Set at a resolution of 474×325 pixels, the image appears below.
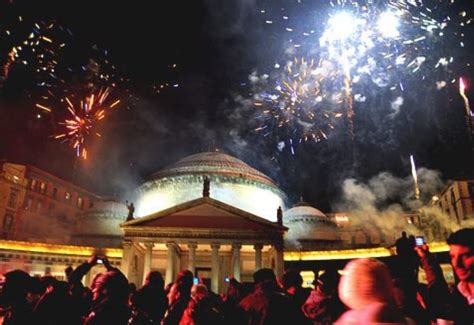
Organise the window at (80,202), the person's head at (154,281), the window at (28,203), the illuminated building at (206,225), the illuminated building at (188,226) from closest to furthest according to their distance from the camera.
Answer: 1. the person's head at (154,281)
2. the illuminated building at (206,225)
3. the illuminated building at (188,226)
4. the window at (28,203)
5. the window at (80,202)

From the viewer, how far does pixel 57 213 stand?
2409 inches

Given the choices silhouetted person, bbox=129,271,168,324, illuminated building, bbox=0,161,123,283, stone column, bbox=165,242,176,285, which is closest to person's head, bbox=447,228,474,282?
silhouetted person, bbox=129,271,168,324

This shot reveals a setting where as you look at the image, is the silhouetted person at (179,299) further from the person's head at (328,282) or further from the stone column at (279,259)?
the stone column at (279,259)

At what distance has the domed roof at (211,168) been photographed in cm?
4921

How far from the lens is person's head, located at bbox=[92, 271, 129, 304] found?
466 centimetres

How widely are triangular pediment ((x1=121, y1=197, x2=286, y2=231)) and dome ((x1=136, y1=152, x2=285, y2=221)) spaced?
10469 mm

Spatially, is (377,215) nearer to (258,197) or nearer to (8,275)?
(258,197)

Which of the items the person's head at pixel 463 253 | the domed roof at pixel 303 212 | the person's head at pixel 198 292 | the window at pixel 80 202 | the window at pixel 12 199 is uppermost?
the window at pixel 80 202

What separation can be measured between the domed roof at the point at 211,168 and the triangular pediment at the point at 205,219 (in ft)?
42.7

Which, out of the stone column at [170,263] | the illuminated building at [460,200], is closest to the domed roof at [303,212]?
the illuminated building at [460,200]

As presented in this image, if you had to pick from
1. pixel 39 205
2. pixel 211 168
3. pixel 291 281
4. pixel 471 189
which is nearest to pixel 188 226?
pixel 211 168

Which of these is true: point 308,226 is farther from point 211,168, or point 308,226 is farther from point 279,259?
point 279,259

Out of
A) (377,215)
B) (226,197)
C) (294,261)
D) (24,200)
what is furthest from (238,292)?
(377,215)

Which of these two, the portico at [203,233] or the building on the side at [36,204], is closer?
the portico at [203,233]
